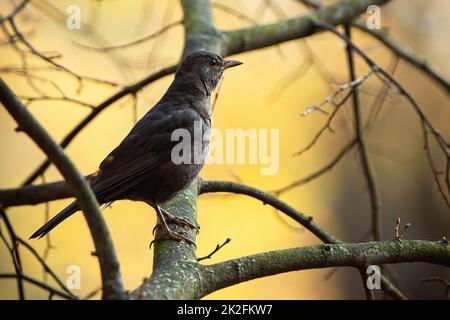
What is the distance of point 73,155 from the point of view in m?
7.62

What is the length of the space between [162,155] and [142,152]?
12cm

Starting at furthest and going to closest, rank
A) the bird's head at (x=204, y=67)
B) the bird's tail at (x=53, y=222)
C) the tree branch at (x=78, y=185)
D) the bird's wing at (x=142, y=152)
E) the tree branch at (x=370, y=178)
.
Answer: the tree branch at (x=370, y=178), the bird's head at (x=204, y=67), the bird's wing at (x=142, y=152), the bird's tail at (x=53, y=222), the tree branch at (x=78, y=185)

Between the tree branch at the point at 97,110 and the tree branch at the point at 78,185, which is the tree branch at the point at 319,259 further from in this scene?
the tree branch at the point at 97,110

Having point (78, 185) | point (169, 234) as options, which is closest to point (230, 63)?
point (169, 234)

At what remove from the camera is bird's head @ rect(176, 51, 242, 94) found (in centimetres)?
448

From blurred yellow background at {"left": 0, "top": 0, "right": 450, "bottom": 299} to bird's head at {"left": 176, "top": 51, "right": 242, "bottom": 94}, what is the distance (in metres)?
1.44

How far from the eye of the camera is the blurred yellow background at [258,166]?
24.1 feet

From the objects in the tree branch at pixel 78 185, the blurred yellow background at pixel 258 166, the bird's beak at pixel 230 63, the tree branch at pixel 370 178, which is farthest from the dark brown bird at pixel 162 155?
the blurred yellow background at pixel 258 166

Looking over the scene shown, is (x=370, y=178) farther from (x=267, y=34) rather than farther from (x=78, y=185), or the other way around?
(x=78, y=185)

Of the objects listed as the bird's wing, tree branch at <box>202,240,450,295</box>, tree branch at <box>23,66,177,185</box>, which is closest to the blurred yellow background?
tree branch at <box>23,66,177,185</box>

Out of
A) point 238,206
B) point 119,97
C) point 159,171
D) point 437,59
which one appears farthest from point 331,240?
point 437,59

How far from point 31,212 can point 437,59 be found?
6124 mm

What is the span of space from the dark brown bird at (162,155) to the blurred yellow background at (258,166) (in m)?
1.80
